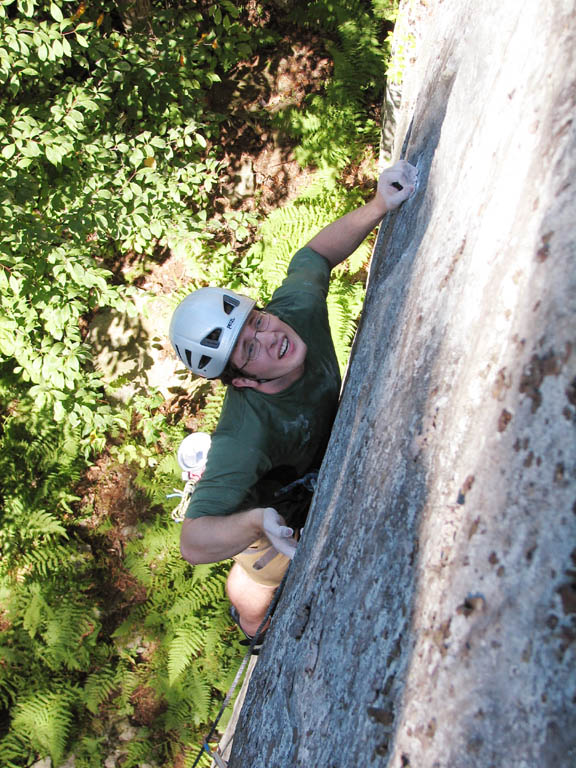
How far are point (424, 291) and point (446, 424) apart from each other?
67 cm

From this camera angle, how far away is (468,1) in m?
2.71

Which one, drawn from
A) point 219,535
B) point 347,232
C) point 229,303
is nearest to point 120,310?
point 229,303

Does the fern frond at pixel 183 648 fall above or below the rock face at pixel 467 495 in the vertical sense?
below

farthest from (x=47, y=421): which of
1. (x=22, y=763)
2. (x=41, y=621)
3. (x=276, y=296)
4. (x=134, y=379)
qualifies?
(x=276, y=296)

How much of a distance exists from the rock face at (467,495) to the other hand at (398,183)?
445 millimetres

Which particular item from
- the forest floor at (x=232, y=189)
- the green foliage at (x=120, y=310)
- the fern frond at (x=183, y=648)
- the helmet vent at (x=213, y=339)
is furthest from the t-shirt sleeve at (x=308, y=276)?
the fern frond at (x=183, y=648)

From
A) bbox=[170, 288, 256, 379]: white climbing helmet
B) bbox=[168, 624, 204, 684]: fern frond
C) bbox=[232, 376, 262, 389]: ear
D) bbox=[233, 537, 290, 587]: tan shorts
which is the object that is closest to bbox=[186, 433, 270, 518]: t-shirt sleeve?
bbox=[232, 376, 262, 389]: ear

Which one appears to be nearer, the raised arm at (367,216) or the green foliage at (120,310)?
the raised arm at (367,216)

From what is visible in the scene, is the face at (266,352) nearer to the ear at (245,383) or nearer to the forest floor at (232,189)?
the ear at (245,383)

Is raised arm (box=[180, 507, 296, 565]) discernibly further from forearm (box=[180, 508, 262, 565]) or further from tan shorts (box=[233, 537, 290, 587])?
tan shorts (box=[233, 537, 290, 587])

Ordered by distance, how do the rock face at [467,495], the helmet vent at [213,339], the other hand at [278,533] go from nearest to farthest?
the rock face at [467,495]
the other hand at [278,533]
the helmet vent at [213,339]

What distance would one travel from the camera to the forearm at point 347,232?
3346 millimetres

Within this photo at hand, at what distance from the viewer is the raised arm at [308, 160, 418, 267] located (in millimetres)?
2834

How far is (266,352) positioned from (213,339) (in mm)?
334
